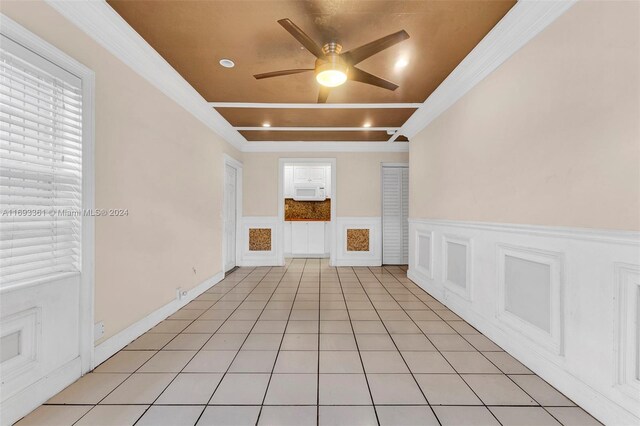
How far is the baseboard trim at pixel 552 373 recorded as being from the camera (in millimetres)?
1436

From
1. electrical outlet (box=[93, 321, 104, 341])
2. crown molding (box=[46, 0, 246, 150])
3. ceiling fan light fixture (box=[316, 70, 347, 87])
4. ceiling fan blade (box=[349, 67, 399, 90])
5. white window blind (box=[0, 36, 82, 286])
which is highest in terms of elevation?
crown molding (box=[46, 0, 246, 150])

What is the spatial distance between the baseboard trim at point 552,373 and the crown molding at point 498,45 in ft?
7.47

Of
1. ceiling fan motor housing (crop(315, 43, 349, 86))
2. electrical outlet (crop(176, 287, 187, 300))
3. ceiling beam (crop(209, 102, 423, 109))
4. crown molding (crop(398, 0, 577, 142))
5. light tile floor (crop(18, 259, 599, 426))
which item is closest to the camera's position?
light tile floor (crop(18, 259, 599, 426))

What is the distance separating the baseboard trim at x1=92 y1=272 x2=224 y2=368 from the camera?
2023 mm

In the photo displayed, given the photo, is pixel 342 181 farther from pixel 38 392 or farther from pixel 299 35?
pixel 38 392

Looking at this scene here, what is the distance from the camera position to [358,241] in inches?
225

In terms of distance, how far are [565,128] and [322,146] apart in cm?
423

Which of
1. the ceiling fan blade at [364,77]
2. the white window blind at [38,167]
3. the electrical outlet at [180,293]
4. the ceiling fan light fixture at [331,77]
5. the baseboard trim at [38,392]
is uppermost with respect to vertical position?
the ceiling fan blade at [364,77]

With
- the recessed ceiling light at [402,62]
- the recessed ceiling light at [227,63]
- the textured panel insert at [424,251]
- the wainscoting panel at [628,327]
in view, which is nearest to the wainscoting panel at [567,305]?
the wainscoting panel at [628,327]

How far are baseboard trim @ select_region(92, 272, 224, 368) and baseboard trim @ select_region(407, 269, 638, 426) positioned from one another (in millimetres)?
3183

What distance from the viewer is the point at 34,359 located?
1561 millimetres

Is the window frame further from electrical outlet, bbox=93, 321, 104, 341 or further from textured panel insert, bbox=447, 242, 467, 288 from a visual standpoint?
textured panel insert, bbox=447, 242, 467, 288

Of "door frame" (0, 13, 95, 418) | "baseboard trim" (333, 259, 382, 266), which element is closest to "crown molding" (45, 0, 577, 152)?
"door frame" (0, 13, 95, 418)

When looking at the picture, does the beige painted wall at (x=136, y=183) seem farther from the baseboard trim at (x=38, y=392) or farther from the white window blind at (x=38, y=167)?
the baseboard trim at (x=38, y=392)
